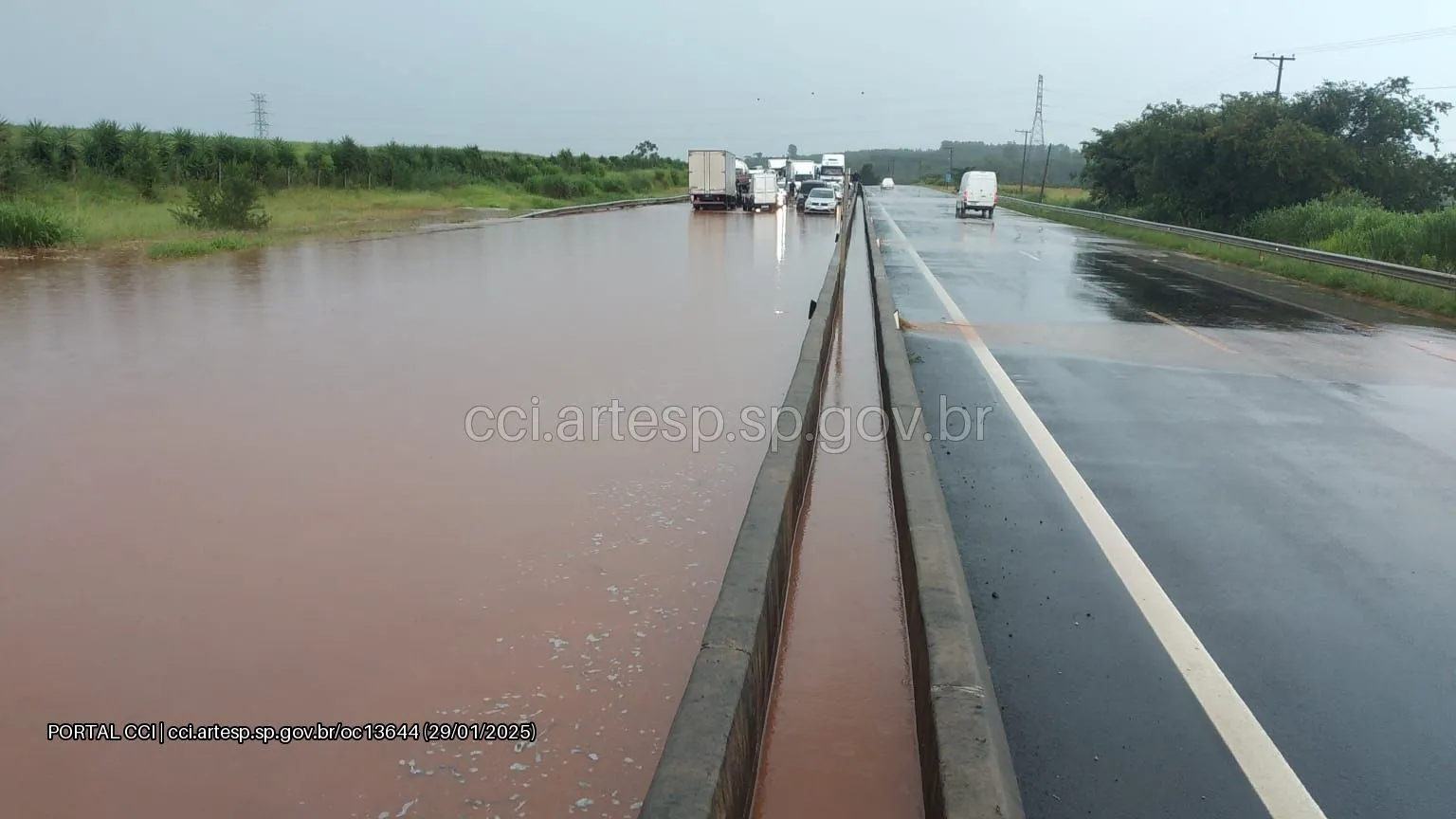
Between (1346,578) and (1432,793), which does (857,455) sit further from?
(1432,793)

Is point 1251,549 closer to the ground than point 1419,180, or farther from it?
closer to the ground

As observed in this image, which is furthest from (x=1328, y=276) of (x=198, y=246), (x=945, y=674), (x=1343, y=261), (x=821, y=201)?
(x=821, y=201)

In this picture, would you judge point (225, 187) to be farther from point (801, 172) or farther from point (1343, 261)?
point (801, 172)

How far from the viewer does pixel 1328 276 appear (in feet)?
65.8

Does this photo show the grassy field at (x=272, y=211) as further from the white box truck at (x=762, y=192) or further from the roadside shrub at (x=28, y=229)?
the white box truck at (x=762, y=192)

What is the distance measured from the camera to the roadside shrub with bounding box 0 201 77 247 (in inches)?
849

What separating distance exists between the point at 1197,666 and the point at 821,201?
45.2 metres

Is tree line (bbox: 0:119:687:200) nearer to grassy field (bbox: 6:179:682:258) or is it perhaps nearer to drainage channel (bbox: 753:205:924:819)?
grassy field (bbox: 6:179:682:258)

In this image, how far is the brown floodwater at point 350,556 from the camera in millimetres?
3734

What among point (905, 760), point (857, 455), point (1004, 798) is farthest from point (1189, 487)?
point (1004, 798)

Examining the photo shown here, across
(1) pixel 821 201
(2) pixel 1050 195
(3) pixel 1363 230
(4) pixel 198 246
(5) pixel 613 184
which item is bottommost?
(4) pixel 198 246

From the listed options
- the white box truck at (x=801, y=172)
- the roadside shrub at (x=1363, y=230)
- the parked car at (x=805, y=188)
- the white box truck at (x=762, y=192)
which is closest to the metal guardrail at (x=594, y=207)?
the white box truck at (x=762, y=192)

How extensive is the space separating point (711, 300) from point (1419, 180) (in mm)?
31203

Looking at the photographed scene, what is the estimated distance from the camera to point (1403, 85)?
3606 cm
